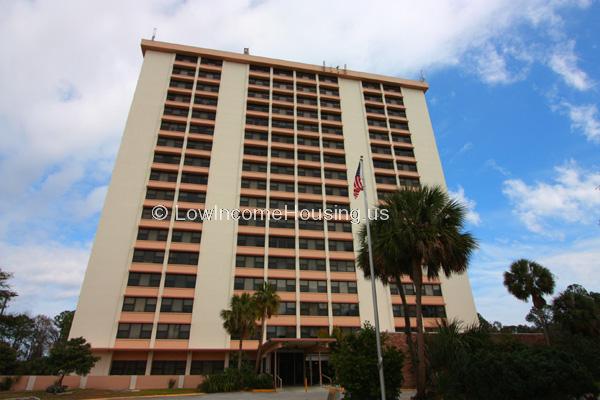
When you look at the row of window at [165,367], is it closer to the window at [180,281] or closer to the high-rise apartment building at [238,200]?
the high-rise apartment building at [238,200]

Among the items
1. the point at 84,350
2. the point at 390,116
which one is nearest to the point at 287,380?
the point at 84,350

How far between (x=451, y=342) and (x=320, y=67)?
57.9m

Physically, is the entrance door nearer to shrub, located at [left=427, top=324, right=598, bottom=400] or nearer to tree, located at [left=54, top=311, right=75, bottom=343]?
shrub, located at [left=427, top=324, right=598, bottom=400]

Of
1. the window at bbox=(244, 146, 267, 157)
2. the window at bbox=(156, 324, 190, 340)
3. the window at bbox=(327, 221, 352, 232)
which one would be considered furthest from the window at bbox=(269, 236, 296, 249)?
the window at bbox=(156, 324, 190, 340)

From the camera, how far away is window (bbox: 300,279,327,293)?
156 ft

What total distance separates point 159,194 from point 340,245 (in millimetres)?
26772

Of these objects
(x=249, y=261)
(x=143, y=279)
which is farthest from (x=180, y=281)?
(x=249, y=261)

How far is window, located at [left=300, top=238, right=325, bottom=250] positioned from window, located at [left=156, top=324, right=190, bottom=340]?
1835 cm

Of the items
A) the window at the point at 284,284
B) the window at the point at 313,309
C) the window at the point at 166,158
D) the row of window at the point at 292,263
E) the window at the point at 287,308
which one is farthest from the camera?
the window at the point at 166,158

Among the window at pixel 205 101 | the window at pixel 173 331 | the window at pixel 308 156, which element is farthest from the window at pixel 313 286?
the window at pixel 205 101

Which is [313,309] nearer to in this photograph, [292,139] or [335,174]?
[335,174]

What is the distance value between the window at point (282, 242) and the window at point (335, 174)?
12.7m

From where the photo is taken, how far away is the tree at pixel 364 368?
669 inches

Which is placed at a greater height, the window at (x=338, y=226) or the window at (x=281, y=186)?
the window at (x=281, y=186)
